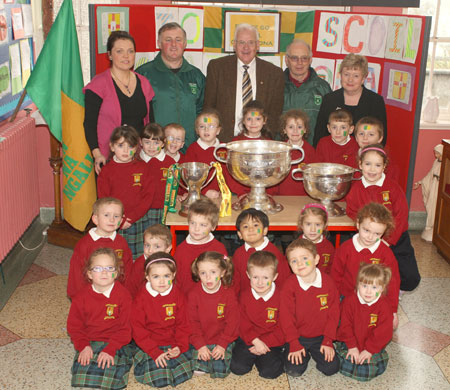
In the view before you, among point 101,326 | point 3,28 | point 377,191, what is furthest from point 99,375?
point 3,28

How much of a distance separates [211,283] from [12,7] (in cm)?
268

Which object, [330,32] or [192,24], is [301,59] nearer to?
[330,32]

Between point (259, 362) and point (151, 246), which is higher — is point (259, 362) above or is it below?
below

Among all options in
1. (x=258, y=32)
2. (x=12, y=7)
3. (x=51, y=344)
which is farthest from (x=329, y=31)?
(x=51, y=344)

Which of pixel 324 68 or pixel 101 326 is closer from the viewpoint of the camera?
pixel 101 326

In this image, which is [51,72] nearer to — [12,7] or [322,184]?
[12,7]

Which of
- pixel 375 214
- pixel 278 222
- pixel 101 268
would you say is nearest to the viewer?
pixel 101 268

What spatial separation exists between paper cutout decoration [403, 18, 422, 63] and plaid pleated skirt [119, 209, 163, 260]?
214 cm

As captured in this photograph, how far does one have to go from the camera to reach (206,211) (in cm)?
338

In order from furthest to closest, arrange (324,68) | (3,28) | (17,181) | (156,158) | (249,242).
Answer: (324,68) → (17,181) → (3,28) → (156,158) → (249,242)

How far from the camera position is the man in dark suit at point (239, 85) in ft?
15.0

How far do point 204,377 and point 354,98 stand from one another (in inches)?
90.8

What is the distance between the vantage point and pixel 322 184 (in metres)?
3.60

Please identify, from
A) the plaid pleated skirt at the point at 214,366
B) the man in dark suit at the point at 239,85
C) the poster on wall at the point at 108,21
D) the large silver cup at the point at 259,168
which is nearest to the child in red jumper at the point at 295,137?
the large silver cup at the point at 259,168
